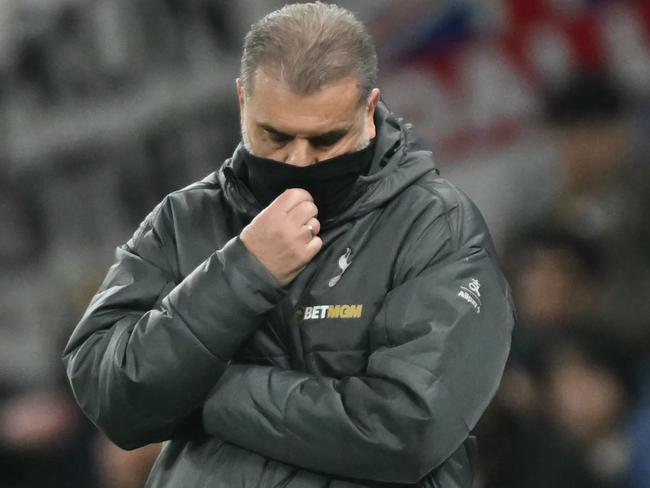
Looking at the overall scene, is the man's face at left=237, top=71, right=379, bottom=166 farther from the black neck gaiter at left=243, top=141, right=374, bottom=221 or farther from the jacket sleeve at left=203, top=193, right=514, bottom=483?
the jacket sleeve at left=203, top=193, right=514, bottom=483

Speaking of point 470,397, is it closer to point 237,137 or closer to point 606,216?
point 606,216

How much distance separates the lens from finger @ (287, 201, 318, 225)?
1.63 metres

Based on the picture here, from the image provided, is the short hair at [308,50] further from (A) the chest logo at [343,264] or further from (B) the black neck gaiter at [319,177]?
(A) the chest logo at [343,264]

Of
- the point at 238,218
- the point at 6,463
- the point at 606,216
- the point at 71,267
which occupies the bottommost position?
the point at 6,463

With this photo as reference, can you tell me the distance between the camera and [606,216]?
3736 mm

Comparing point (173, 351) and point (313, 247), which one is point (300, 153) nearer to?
point (313, 247)

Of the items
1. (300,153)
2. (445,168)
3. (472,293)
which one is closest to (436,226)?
(472,293)

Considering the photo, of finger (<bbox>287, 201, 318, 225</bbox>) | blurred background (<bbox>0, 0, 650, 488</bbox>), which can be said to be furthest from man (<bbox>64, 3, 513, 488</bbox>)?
blurred background (<bbox>0, 0, 650, 488</bbox>)

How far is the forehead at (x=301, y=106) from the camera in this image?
5.39 ft

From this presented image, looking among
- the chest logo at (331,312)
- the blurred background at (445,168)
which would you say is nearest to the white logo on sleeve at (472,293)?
the chest logo at (331,312)

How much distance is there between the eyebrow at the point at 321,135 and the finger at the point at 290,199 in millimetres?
74

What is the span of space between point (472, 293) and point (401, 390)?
0.53 ft

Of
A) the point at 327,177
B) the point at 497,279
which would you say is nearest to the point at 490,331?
the point at 497,279

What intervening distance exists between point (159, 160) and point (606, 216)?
58.1 inches
